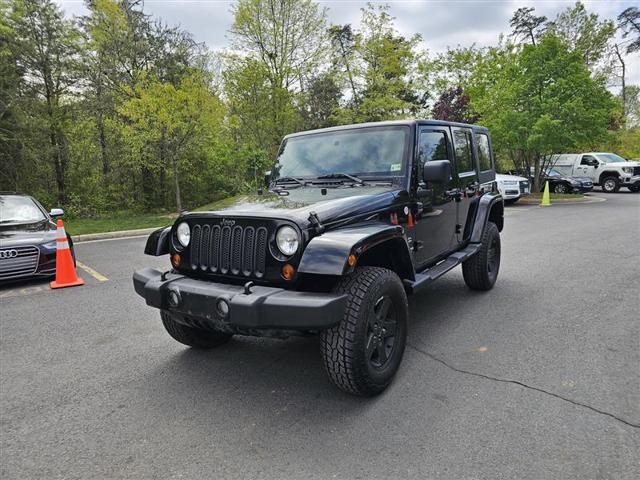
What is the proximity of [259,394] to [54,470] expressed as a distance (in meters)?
1.20

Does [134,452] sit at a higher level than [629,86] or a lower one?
lower

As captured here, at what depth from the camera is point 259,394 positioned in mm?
2953

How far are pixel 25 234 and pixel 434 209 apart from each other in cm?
565

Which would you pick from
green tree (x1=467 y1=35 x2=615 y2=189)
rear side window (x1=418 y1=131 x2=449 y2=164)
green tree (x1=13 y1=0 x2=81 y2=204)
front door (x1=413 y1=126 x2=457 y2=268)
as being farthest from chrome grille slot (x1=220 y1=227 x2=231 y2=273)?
green tree (x1=467 y1=35 x2=615 y2=189)

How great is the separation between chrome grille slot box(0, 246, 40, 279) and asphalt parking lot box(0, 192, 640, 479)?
1.16 meters

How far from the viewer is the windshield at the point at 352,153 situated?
3.68 metres

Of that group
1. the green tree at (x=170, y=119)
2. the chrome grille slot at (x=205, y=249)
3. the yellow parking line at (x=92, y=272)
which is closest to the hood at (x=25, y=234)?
the yellow parking line at (x=92, y=272)

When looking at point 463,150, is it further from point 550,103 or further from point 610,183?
point 610,183

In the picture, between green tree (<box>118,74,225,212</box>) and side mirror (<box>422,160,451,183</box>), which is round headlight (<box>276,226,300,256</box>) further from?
green tree (<box>118,74,225,212</box>)

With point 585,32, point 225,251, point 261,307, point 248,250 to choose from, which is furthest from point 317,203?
point 585,32

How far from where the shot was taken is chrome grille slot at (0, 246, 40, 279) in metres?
5.78

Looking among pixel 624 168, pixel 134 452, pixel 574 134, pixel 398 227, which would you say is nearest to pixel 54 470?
pixel 134 452

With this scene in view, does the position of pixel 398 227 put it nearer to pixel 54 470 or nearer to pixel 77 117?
pixel 54 470

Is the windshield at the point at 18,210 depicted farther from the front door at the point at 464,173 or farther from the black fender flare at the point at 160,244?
the front door at the point at 464,173
